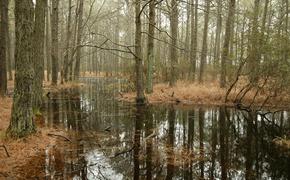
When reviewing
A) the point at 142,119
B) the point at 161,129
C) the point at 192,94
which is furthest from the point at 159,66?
the point at 161,129

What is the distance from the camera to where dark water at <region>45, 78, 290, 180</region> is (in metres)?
6.66

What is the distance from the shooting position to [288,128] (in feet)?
37.0

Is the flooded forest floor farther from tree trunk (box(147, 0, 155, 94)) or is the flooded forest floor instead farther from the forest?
tree trunk (box(147, 0, 155, 94))

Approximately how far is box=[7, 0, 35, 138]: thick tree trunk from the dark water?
1.07 m

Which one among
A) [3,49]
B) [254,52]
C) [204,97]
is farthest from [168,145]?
[3,49]

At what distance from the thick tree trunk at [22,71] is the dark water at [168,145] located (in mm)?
1068

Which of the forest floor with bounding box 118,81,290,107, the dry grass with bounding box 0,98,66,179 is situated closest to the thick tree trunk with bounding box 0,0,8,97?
the dry grass with bounding box 0,98,66,179

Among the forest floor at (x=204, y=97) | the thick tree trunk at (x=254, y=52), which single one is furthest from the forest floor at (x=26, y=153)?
the thick tree trunk at (x=254, y=52)

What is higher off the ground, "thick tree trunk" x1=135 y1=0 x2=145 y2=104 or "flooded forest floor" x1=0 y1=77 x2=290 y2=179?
"thick tree trunk" x1=135 y1=0 x2=145 y2=104

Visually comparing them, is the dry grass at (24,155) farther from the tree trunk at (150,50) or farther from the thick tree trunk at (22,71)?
the tree trunk at (150,50)

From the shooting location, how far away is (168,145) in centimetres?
872

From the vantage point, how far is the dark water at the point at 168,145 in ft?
21.9

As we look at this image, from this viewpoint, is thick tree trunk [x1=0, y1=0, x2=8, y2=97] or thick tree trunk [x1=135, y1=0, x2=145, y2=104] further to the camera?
thick tree trunk [x1=135, y1=0, x2=145, y2=104]

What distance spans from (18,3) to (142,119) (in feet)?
20.7
